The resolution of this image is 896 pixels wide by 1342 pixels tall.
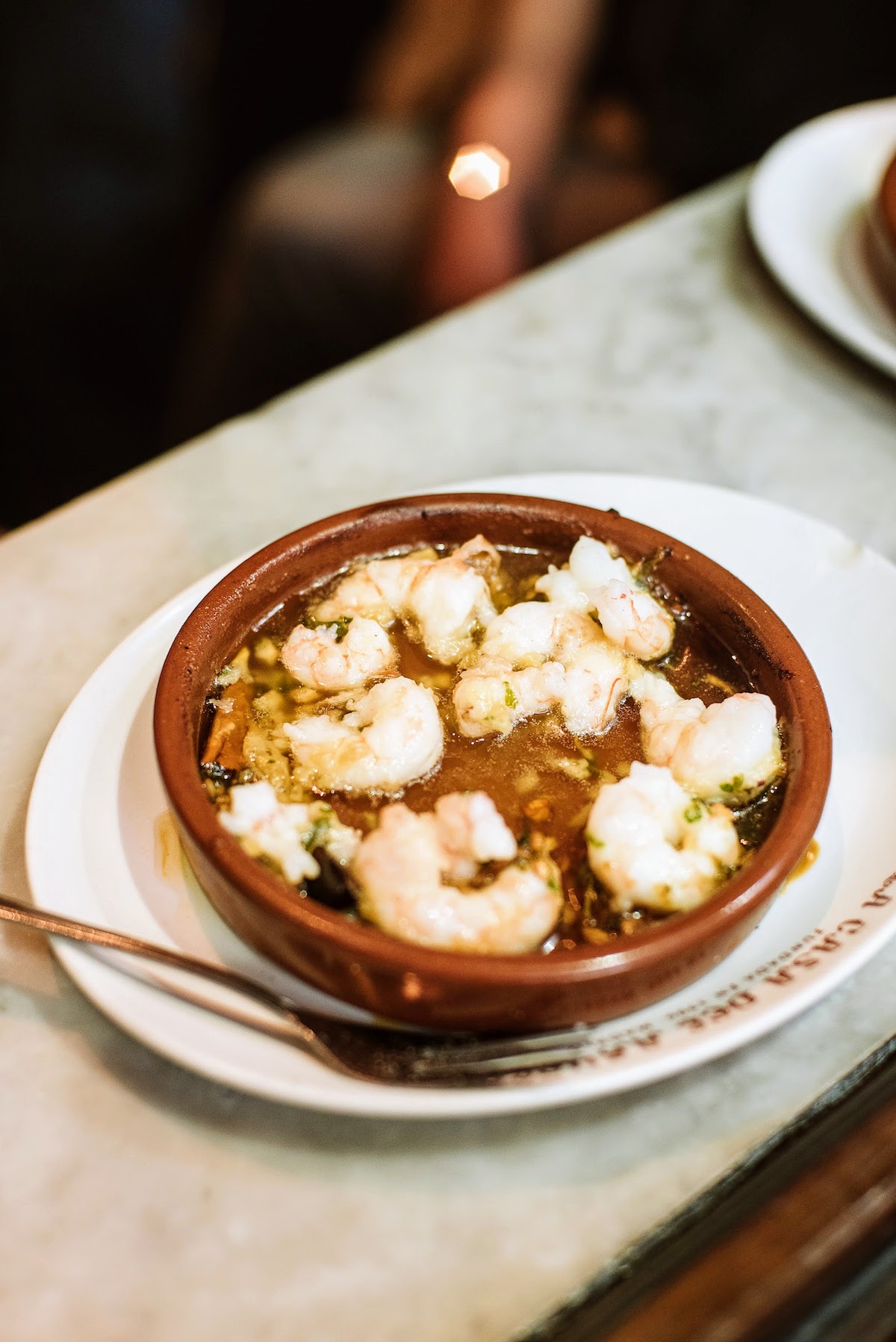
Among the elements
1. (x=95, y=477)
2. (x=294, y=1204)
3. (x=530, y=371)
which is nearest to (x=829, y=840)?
(x=294, y=1204)

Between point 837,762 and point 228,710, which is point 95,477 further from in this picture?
point 837,762

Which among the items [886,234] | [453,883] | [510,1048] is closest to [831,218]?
[886,234]

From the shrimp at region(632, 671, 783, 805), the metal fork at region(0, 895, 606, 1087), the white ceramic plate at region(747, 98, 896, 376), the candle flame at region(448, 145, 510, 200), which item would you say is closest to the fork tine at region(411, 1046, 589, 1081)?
the metal fork at region(0, 895, 606, 1087)

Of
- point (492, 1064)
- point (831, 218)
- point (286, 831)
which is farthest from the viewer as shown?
point (831, 218)

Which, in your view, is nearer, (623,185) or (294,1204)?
(294,1204)

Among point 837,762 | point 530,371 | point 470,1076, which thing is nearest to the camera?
point 470,1076

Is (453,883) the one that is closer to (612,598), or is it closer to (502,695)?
(502,695)
